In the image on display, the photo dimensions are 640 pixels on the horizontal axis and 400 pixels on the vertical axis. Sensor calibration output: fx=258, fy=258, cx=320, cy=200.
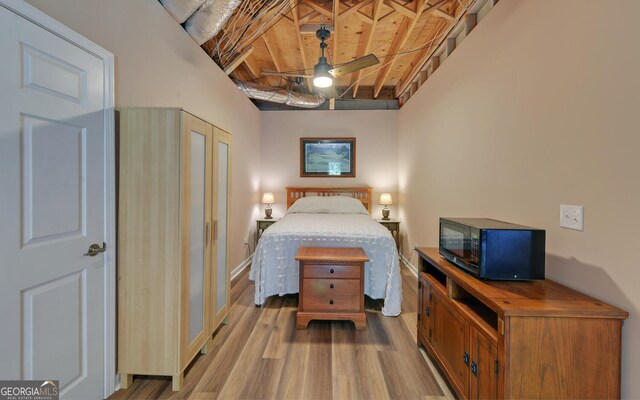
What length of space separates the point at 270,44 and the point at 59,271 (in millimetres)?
3108

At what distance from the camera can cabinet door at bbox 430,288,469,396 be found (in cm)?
143

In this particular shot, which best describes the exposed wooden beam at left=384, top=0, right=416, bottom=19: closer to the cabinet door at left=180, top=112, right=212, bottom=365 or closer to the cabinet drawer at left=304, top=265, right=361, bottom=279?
the cabinet door at left=180, top=112, right=212, bottom=365

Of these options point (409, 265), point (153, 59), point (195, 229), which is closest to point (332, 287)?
point (195, 229)

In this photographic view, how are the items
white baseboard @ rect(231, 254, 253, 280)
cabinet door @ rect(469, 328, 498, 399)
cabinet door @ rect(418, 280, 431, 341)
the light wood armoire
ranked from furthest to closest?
white baseboard @ rect(231, 254, 253, 280)
cabinet door @ rect(418, 280, 431, 341)
the light wood armoire
cabinet door @ rect(469, 328, 498, 399)

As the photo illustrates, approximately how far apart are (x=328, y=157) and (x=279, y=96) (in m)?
1.39

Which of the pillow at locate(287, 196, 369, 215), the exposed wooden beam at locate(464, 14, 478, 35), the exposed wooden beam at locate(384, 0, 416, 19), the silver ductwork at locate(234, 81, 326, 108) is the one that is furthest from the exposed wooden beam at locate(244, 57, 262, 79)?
the exposed wooden beam at locate(464, 14, 478, 35)

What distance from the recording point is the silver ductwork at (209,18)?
2158 mm

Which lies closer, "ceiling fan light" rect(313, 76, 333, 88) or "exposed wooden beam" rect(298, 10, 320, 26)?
"exposed wooden beam" rect(298, 10, 320, 26)

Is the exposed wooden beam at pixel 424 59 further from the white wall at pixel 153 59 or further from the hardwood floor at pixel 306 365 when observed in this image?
the hardwood floor at pixel 306 365

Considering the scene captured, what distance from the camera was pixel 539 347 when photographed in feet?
3.55

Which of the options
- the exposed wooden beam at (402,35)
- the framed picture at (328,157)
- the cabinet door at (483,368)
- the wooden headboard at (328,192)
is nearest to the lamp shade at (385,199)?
the wooden headboard at (328,192)

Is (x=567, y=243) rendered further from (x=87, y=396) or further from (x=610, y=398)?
(x=87, y=396)

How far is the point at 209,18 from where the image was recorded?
2.27 meters

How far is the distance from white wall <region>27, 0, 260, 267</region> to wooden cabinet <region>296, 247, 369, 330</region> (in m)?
1.61
